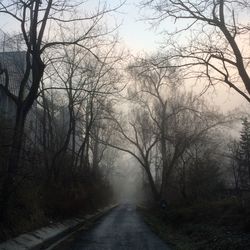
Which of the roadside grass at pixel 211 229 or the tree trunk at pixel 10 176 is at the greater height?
the tree trunk at pixel 10 176

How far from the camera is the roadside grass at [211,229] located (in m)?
17.4

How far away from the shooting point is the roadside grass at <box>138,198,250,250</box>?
17.4m

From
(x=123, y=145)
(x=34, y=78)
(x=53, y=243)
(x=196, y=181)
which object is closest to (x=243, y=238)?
(x=53, y=243)

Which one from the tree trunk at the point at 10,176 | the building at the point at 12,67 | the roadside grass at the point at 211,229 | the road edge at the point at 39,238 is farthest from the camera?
the building at the point at 12,67

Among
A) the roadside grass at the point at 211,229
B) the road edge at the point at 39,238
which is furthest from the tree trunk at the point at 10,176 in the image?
the roadside grass at the point at 211,229

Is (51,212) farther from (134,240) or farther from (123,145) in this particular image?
(123,145)

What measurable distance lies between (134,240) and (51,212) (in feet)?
18.6

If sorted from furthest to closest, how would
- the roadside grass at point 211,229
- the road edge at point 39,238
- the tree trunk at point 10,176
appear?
the roadside grass at point 211,229 < the tree trunk at point 10,176 < the road edge at point 39,238

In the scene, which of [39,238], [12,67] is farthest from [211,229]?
[12,67]

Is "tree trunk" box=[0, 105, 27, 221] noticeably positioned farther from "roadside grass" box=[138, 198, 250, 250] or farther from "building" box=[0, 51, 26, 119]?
"building" box=[0, 51, 26, 119]

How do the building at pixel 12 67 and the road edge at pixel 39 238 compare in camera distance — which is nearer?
the road edge at pixel 39 238

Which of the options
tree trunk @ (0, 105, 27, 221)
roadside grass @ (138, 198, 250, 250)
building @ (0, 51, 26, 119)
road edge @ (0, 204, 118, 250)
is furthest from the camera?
building @ (0, 51, 26, 119)

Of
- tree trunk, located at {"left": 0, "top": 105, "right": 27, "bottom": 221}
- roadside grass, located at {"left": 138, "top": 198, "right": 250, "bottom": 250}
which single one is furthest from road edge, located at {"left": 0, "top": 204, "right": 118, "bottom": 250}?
roadside grass, located at {"left": 138, "top": 198, "right": 250, "bottom": 250}

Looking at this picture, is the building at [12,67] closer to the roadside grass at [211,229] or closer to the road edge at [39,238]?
the road edge at [39,238]
